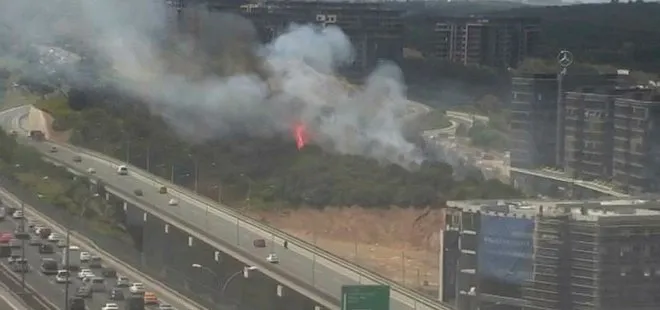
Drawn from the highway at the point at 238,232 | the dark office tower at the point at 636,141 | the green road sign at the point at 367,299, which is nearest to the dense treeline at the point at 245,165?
the highway at the point at 238,232

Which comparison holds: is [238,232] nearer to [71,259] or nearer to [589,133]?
[71,259]

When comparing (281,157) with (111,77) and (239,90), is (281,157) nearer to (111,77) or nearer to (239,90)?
(239,90)

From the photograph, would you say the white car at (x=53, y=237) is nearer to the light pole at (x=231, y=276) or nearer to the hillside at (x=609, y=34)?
the light pole at (x=231, y=276)

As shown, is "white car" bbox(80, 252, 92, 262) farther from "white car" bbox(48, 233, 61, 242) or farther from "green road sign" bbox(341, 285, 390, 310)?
"green road sign" bbox(341, 285, 390, 310)

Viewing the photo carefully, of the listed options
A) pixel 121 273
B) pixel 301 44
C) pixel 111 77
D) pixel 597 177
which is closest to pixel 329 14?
pixel 301 44

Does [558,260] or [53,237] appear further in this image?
[53,237]

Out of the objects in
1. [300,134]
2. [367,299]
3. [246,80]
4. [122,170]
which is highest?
[246,80]

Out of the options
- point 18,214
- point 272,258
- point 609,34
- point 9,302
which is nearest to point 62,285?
point 9,302
